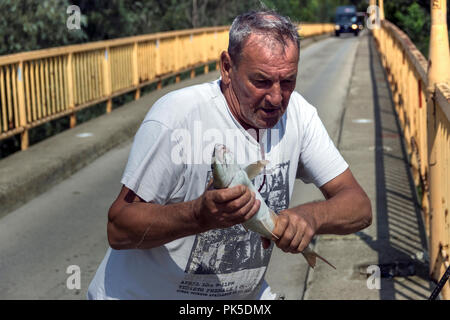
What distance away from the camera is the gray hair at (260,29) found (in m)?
2.56

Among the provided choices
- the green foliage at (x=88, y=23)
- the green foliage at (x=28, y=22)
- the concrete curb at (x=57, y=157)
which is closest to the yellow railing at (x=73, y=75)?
the concrete curb at (x=57, y=157)

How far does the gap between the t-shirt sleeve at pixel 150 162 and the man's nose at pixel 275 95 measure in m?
0.33

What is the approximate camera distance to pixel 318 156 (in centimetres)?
291

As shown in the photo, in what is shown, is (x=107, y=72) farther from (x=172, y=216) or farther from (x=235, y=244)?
(x=172, y=216)

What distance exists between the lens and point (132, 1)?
850 inches

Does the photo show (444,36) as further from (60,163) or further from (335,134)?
(335,134)

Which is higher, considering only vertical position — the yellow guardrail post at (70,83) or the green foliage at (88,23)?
the green foliage at (88,23)

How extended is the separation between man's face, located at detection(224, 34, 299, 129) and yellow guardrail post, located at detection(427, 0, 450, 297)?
249cm

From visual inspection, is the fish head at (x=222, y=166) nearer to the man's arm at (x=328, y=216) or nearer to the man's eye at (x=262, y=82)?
the man's arm at (x=328, y=216)

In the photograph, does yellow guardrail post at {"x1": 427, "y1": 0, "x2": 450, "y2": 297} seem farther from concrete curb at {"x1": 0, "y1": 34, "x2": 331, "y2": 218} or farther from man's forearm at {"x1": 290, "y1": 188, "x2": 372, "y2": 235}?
concrete curb at {"x1": 0, "y1": 34, "x2": 331, "y2": 218}

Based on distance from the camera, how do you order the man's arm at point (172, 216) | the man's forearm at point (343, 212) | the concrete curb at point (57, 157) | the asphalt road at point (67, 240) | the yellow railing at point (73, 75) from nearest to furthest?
the man's arm at point (172, 216) → the man's forearm at point (343, 212) → the asphalt road at point (67, 240) → the concrete curb at point (57, 157) → the yellow railing at point (73, 75)

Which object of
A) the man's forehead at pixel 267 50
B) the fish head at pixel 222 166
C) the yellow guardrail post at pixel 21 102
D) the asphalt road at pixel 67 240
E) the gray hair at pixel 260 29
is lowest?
the asphalt road at pixel 67 240

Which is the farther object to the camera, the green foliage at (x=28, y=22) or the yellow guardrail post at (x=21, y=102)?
the green foliage at (x=28, y=22)

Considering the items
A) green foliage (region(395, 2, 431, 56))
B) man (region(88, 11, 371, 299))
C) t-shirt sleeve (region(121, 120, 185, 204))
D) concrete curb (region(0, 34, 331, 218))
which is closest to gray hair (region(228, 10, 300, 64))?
man (region(88, 11, 371, 299))
